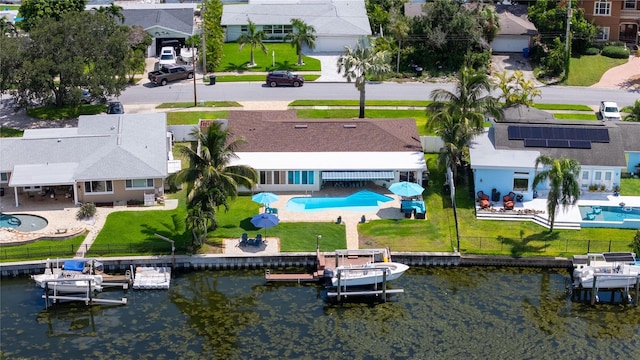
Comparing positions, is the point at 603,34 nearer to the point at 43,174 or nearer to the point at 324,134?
the point at 324,134

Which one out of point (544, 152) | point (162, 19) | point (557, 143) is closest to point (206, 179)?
point (544, 152)

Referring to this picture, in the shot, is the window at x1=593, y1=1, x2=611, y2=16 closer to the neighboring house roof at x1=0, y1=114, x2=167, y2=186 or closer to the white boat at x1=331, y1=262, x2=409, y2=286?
the neighboring house roof at x1=0, y1=114, x2=167, y2=186

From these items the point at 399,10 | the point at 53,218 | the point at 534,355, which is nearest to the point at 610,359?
the point at 534,355

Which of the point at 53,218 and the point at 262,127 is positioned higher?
the point at 262,127

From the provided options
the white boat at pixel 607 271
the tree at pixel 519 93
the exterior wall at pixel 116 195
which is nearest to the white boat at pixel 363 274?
the white boat at pixel 607 271

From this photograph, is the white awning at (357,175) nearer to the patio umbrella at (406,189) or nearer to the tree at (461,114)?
the patio umbrella at (406,189)

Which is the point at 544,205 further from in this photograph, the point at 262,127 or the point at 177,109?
the point at 177,109
